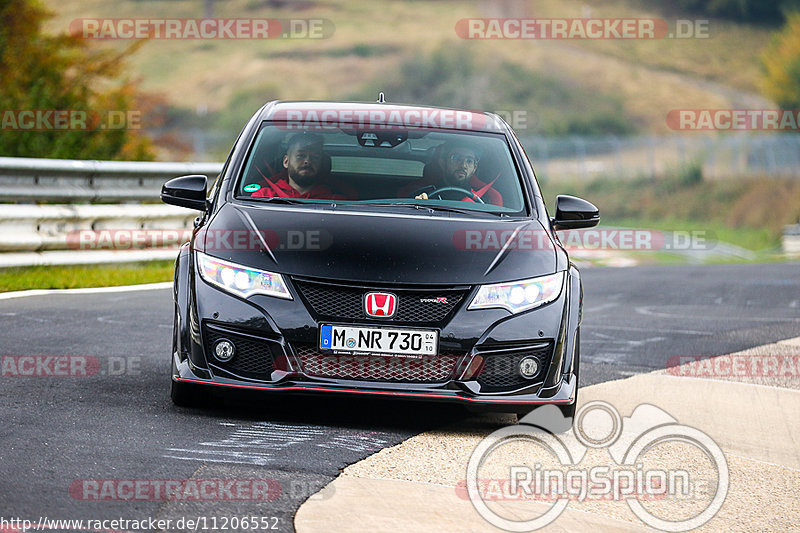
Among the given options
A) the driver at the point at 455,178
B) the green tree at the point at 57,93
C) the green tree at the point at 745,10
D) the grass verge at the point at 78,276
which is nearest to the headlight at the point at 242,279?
the driver at the point at 455,178

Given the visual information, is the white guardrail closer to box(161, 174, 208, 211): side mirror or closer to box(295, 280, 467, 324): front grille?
box(161, 174, 208, 211): side mirror

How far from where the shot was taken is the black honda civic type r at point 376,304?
6.19 meters

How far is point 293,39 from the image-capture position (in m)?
108

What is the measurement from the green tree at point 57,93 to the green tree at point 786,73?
2651 inches

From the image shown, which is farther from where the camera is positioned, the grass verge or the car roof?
the grass verge

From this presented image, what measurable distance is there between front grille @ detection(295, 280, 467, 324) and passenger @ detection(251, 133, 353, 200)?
1.06 metres

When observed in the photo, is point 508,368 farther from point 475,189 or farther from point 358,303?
point 475,189

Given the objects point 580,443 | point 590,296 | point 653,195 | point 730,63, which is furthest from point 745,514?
point 730,63

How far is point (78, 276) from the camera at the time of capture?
42.0ft

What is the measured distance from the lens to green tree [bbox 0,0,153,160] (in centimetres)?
1744

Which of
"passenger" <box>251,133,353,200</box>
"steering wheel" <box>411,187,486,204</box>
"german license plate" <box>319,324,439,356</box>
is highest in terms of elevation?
"passenger" <box>251,133,353,200</box>

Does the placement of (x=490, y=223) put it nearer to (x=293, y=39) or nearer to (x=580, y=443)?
(x=580, y=443)

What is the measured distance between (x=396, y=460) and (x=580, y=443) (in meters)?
1.13

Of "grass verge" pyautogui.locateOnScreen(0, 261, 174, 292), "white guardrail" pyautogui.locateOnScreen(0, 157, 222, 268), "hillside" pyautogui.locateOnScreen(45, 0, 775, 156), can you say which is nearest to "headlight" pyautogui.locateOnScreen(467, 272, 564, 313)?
"grass verge" pyautogui.locateOnScreen(0, 261, 174, 292)
